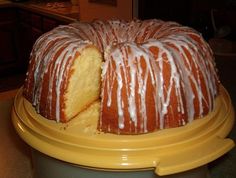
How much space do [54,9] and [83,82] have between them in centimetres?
209

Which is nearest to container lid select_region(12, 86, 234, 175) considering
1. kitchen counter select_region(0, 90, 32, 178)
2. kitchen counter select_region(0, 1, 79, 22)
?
kitchen counter select_region(0, 90, 32, 178)

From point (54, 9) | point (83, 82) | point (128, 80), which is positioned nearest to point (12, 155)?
point (83, 82)

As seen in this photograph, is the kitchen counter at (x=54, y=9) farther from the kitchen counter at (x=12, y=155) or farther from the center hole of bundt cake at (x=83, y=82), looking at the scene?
the center hole of bundt cake at (x=83, y=82)

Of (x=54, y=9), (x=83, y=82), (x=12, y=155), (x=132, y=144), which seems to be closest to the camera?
(x=132, y=144)

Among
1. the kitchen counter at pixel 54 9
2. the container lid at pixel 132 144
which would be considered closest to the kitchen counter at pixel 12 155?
the container lid at pixel 132 144

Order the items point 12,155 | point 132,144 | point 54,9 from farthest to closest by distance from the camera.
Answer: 1. point 54,9
2. point 12,155
3. point 132,144

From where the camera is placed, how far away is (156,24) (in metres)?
0.89

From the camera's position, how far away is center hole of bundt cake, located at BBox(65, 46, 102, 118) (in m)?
0.71

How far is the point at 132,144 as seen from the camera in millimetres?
579

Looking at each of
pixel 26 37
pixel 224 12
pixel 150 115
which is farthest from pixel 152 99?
pixel 26 37

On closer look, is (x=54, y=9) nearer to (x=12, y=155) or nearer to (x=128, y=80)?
(x=12, y=155)

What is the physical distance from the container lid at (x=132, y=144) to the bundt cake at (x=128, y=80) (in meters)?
0.03

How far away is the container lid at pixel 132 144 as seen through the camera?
1.81ft

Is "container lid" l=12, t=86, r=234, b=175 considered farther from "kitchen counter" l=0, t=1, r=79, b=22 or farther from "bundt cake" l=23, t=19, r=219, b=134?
"kitchen counter" l=0, t=1, r=79, b=22
